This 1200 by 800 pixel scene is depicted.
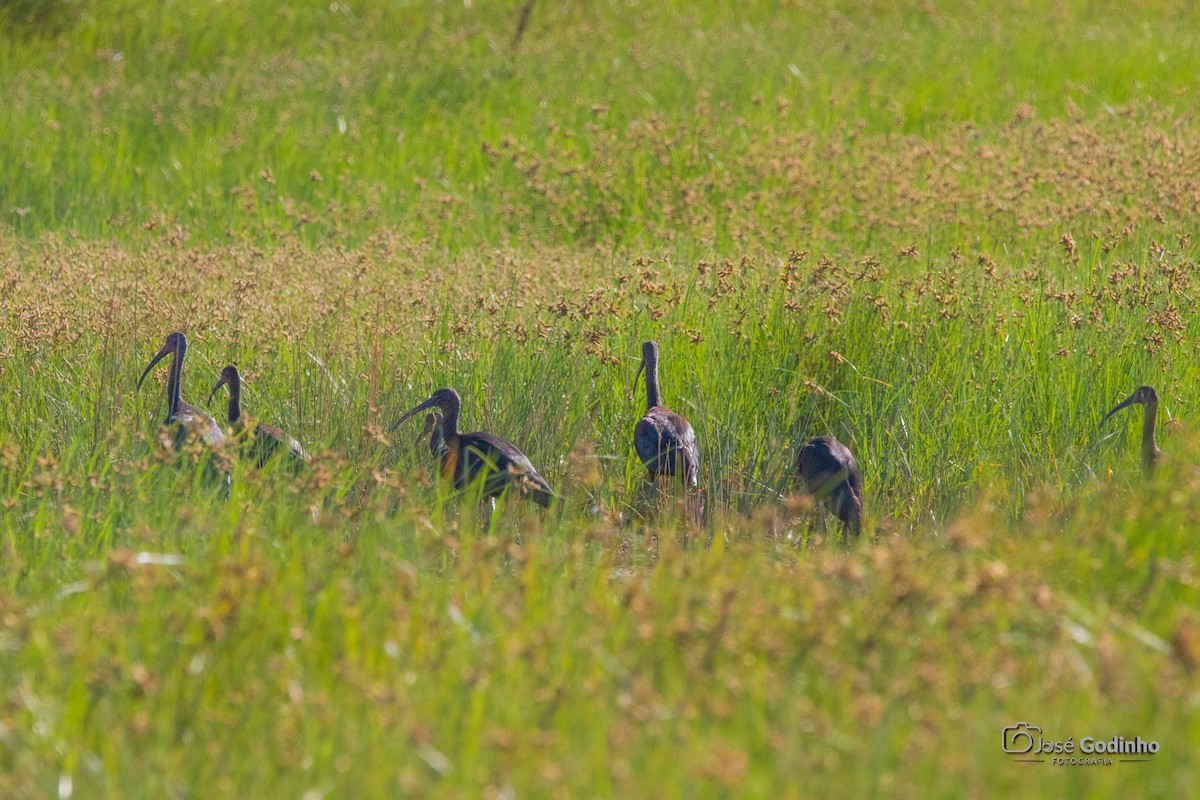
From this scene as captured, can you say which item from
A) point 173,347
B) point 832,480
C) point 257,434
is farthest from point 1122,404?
→ point 173,347

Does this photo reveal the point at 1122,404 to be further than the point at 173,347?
No

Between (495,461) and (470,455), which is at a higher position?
(495,461)

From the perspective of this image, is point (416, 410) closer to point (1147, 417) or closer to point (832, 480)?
point (832, 480)

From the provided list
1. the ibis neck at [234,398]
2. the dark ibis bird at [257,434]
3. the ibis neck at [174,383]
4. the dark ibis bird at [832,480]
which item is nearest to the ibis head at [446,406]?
the dark ibis bird at [257,434]

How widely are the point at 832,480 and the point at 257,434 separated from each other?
7.46 ft

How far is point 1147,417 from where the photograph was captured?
19.1 feet

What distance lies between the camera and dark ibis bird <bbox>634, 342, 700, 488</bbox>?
20.0ft

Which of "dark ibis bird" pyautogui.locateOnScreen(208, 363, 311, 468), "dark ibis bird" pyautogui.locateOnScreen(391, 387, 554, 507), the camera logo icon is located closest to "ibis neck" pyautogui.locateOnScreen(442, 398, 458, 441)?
"dark ibis bird" pyautogui.locateOnScreen(391, 387, 554, 507)

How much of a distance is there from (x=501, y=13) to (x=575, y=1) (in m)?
1.08

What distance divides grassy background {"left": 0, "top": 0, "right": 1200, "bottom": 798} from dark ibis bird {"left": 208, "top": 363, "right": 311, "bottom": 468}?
0.15m

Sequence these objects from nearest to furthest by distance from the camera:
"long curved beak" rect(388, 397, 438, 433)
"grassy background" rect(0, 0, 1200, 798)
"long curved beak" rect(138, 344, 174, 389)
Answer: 1. "grassy background" rect(0, 0, 1200, 798)
2. "long curved beak" rect(388, 397, 438, 433)
3. "long curved beak" rect(138, 344, 174, 389)

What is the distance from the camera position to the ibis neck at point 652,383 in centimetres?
A: 646

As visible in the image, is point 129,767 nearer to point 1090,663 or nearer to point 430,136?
point 1090,663

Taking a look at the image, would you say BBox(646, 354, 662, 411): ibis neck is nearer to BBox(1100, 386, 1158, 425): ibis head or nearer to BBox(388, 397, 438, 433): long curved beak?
BBox(388, 397, 438, 433): long curved beak
